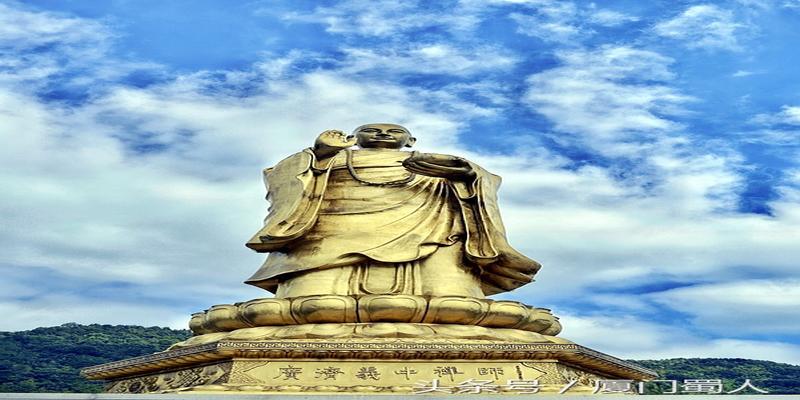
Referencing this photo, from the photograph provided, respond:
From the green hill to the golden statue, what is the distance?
24.5 feet

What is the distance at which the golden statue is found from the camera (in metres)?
9.14

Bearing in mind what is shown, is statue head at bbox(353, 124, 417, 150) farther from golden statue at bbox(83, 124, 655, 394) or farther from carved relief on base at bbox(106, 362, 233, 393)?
carved relief on base at bbox(106, 362, 233, 393)

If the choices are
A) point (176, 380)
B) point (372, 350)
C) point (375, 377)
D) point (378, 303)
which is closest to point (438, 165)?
point (378, 303)

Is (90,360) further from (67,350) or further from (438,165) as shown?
(438,165)

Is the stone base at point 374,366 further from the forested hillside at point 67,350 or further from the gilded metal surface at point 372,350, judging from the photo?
the forested hillside at point 67,350

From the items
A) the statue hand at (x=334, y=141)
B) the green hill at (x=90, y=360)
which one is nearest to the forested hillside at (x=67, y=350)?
the green hill at (x=90, y=360)

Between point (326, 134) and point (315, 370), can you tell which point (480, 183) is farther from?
point (315, 370)

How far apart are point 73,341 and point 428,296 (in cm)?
1612

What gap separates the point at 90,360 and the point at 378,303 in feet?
46.0

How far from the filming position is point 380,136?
1185cm

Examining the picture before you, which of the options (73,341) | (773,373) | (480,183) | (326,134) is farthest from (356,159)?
(73,341)

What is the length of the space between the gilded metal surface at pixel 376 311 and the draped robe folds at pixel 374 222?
2.82ft

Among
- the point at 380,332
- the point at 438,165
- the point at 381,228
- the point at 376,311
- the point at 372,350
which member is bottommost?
the point at 372,350

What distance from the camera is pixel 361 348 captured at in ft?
29.8
